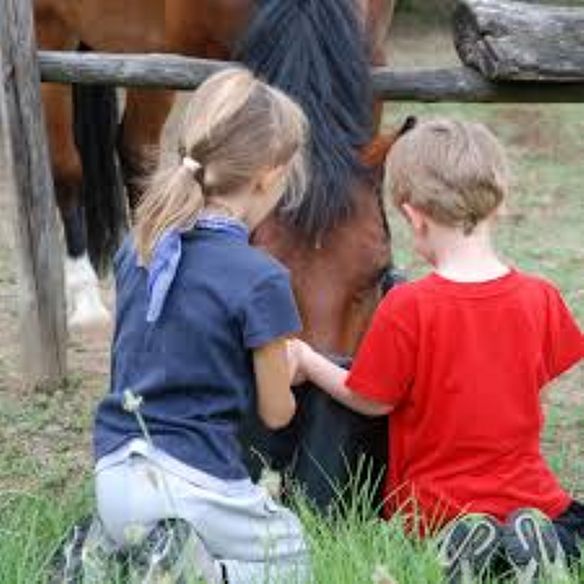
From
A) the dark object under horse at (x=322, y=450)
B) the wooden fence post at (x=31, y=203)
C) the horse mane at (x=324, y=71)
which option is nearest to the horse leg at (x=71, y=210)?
the wooden fence post at (x=31, y=203)

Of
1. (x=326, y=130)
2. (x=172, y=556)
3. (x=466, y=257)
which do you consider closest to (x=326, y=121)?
(x=326, y=130)

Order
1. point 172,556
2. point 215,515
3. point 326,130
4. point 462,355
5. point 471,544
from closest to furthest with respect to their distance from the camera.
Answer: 1. point 172,556
2. point 215,515
3. point 471,544
4. point 462,355
5. point 326,130

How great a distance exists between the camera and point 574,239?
25.5 feet

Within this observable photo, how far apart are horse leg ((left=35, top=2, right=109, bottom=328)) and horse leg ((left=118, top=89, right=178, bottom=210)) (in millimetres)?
192

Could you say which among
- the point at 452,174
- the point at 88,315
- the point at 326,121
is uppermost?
the point at 452,174

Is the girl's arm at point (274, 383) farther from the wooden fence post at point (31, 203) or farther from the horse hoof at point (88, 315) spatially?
the horse hoof at point (88, 315)

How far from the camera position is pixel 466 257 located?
2.92 meters

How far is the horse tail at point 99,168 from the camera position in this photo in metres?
5.98

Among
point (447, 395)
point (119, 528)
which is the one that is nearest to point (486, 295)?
point (447, 395)

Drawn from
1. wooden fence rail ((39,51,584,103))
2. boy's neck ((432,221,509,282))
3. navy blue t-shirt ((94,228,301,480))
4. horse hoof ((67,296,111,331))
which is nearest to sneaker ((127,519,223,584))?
navy blue t-shirt ((94,228,301,480))

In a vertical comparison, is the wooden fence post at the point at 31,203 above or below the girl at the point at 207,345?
below

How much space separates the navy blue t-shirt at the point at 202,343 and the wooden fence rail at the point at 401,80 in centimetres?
160

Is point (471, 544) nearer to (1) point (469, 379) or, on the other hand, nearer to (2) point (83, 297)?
(1) point (469, 379)

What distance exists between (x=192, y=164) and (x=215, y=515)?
61cm
